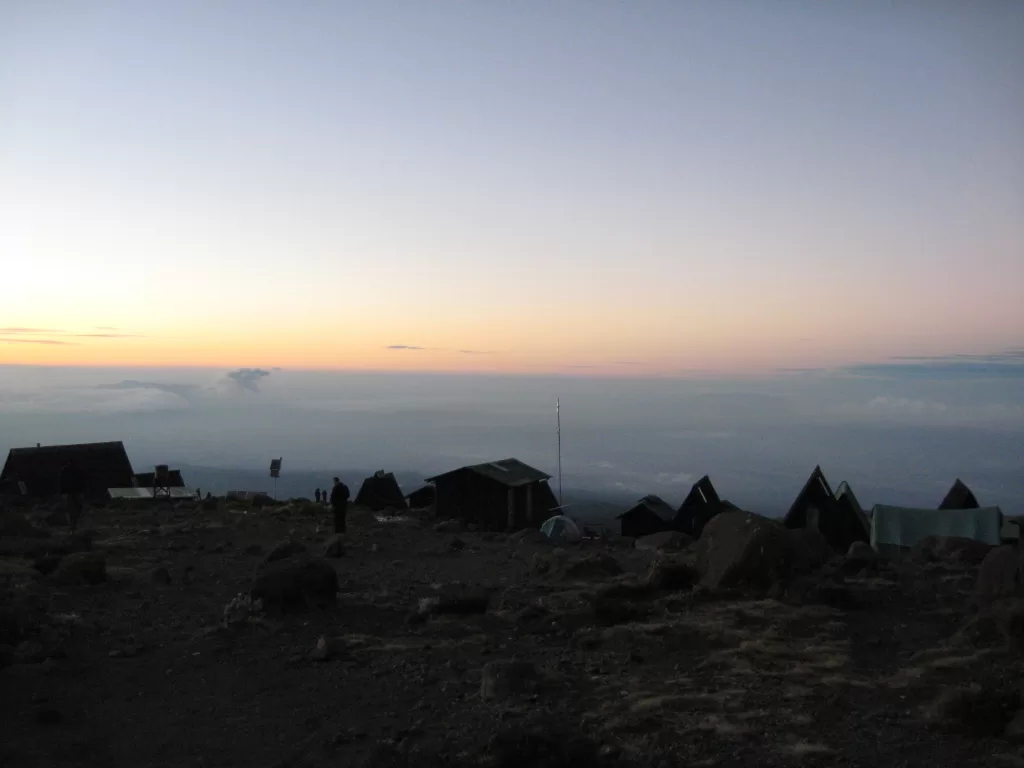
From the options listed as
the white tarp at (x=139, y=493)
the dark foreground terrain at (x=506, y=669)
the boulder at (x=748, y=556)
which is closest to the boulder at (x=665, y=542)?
the dark foreground terrain at (x=506, y=669)

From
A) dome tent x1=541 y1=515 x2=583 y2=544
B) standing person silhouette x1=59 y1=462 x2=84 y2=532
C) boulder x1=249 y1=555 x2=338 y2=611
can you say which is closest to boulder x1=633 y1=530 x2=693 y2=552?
dome tent x1=541 y1=515 x2=583 y2=544

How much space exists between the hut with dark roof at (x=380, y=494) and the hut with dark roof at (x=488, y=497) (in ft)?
26.0

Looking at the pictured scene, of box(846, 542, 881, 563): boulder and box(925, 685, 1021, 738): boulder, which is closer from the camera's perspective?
box(925, 685, 1021, 738): boulder

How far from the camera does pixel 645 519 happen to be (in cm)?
3753

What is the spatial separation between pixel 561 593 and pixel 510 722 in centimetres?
669

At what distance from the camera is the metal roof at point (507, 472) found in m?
33.3

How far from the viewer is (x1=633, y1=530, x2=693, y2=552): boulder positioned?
23.5 m

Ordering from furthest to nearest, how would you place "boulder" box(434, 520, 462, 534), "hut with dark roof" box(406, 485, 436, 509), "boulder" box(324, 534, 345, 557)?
"hut with dark roof" box(406, 485, 436, 509), "boulder" box(434, 520, 462, 534), "boulder" box(324, 534, 345, 557)

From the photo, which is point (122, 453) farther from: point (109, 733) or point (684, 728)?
point (684, 728)

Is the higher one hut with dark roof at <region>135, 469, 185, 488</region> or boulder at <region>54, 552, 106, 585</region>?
boulder at <region>54, 552, 106, 585</region>

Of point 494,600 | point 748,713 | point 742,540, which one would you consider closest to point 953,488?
point 742,540

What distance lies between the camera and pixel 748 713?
8.43 meters

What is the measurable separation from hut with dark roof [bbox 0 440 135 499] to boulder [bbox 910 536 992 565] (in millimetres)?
36444

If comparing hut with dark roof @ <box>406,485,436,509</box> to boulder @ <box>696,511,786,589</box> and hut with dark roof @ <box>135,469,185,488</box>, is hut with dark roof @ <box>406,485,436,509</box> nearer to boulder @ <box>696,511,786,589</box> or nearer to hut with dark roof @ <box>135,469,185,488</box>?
hut with dark roof @ <box>135,469,185,488</box>
